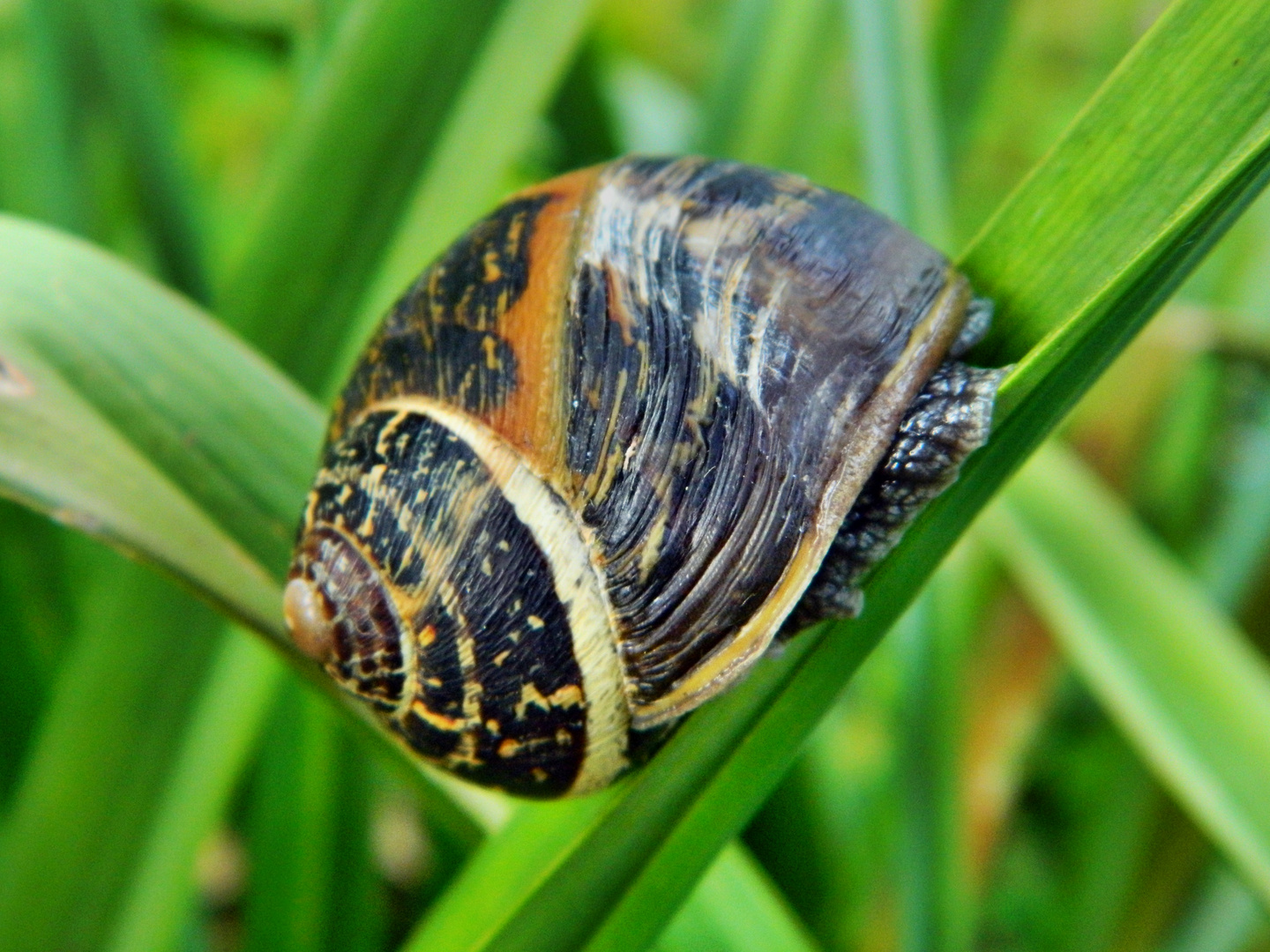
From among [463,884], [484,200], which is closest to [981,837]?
[463,884]

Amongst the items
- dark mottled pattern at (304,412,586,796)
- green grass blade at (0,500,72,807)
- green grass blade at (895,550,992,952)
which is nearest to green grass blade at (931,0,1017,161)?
green grass blade at (895,550,992,952)

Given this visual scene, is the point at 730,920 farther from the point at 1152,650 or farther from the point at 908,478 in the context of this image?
the point at 1152,650

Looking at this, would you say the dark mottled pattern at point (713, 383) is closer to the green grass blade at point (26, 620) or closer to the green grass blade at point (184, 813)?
the green grass blade at point (184, 813)

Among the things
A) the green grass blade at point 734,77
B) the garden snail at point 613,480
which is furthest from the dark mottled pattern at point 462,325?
the green grass blade at point 734,77

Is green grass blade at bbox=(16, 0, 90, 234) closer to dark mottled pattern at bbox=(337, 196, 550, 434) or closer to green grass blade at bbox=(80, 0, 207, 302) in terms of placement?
green grass blade at bbox=(80, 0, 207, 302)

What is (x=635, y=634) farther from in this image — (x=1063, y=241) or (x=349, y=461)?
(x=1063, y=241)

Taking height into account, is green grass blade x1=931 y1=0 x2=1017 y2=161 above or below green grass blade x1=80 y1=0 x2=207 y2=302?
above
